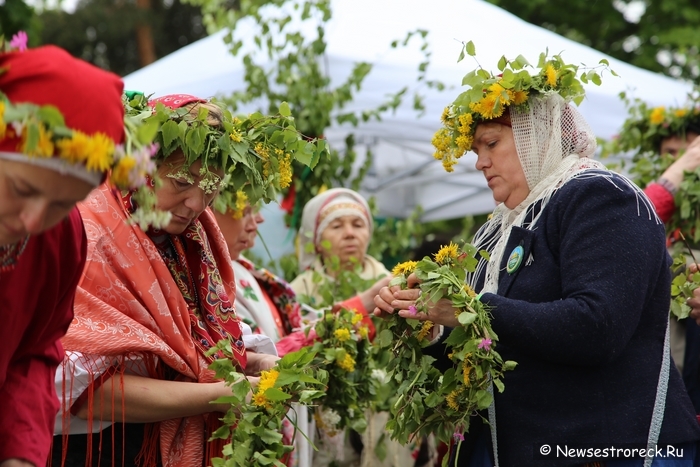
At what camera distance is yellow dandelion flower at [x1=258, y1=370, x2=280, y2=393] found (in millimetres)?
2396

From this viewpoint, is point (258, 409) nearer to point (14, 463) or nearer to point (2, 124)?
point (14, 463)

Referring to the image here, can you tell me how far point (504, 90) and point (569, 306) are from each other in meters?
0.71

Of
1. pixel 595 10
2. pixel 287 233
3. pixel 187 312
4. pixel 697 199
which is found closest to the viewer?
pixel 187 312

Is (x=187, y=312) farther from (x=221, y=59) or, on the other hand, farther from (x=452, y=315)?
(x=221, y=59)

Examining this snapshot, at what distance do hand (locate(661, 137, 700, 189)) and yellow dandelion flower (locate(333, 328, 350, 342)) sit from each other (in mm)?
1675

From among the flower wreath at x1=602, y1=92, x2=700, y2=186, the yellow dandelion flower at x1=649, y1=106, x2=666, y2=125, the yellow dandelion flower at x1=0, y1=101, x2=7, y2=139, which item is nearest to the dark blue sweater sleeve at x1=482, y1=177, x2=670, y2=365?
the yellow dandelion flower at x1=0, y1=101, x2=7, y2=139

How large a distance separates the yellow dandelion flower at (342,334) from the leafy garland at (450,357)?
37 centimetres

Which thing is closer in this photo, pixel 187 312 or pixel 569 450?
pixel 569 450

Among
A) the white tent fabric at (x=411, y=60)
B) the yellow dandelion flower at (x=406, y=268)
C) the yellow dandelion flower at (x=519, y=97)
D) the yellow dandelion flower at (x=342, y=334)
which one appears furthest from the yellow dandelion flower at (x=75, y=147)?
the white tent fabric at (x=411, y=60)

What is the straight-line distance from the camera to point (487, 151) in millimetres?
2703

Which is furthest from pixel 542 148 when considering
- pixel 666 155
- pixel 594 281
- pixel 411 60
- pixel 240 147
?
pixel 411 60

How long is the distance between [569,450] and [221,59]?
428 centimetres

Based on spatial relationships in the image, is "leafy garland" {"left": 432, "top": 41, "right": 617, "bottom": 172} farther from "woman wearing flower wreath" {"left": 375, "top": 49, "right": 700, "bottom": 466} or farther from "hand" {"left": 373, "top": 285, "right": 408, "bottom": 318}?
"hand" {"left": 373, "top": 285, "right": 408, "bottom": 318}


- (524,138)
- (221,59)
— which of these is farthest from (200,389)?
(221,59)
